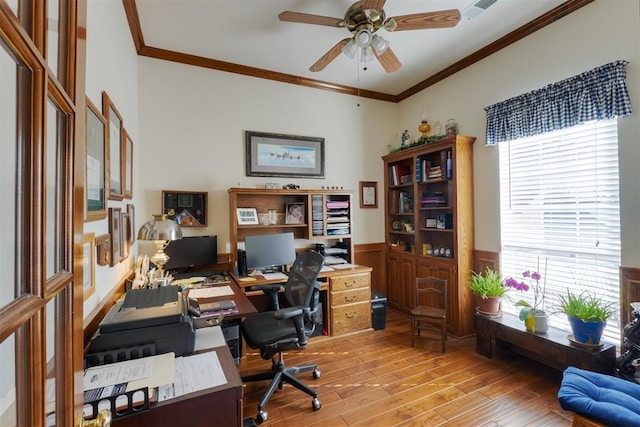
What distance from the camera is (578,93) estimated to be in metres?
2.26

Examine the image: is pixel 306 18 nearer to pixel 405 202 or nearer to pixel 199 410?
pixel 199 410

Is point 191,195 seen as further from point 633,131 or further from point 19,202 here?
point 633,131

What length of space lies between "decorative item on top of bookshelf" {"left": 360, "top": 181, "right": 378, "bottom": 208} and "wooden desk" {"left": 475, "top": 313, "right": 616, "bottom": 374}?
1.86 meters

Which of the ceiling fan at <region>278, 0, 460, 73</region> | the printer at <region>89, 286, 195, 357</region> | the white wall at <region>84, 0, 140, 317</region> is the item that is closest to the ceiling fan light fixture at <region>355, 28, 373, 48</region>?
the ceiling fan at <region>278, 0, 460, 73</region>

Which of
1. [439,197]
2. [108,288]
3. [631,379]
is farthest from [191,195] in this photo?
[631,379]

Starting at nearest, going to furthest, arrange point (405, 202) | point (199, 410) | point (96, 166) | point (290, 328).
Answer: point (199, 410)
point (96, 166)
point (290, 328)
point (405, 202)

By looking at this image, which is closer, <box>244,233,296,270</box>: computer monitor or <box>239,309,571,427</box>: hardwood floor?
<box>239,309,571,427</box>: hardwood floor

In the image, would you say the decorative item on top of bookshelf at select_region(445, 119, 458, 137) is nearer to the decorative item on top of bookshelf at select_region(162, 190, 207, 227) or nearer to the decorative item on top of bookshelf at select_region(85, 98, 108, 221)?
the decorative item on top of bookshelf at select_region(162, 190, 207, 227)

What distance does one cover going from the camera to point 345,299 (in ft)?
10.5

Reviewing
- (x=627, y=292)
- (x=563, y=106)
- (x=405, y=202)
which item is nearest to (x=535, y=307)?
(x=627, y=292)

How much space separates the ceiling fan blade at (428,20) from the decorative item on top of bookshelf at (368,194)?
6.80ft

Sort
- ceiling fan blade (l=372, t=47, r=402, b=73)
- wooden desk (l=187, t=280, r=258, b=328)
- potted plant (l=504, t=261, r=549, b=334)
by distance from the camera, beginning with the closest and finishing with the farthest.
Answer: wooden desk (l=187, t=280, r=258, b=328)
potted plant (l=504, t=261, r=549, b=334)
ceiling fan blade (l=372, t=47, r=402, b=73)

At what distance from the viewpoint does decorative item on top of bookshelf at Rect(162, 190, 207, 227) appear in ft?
9.72

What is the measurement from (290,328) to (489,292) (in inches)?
72.9
